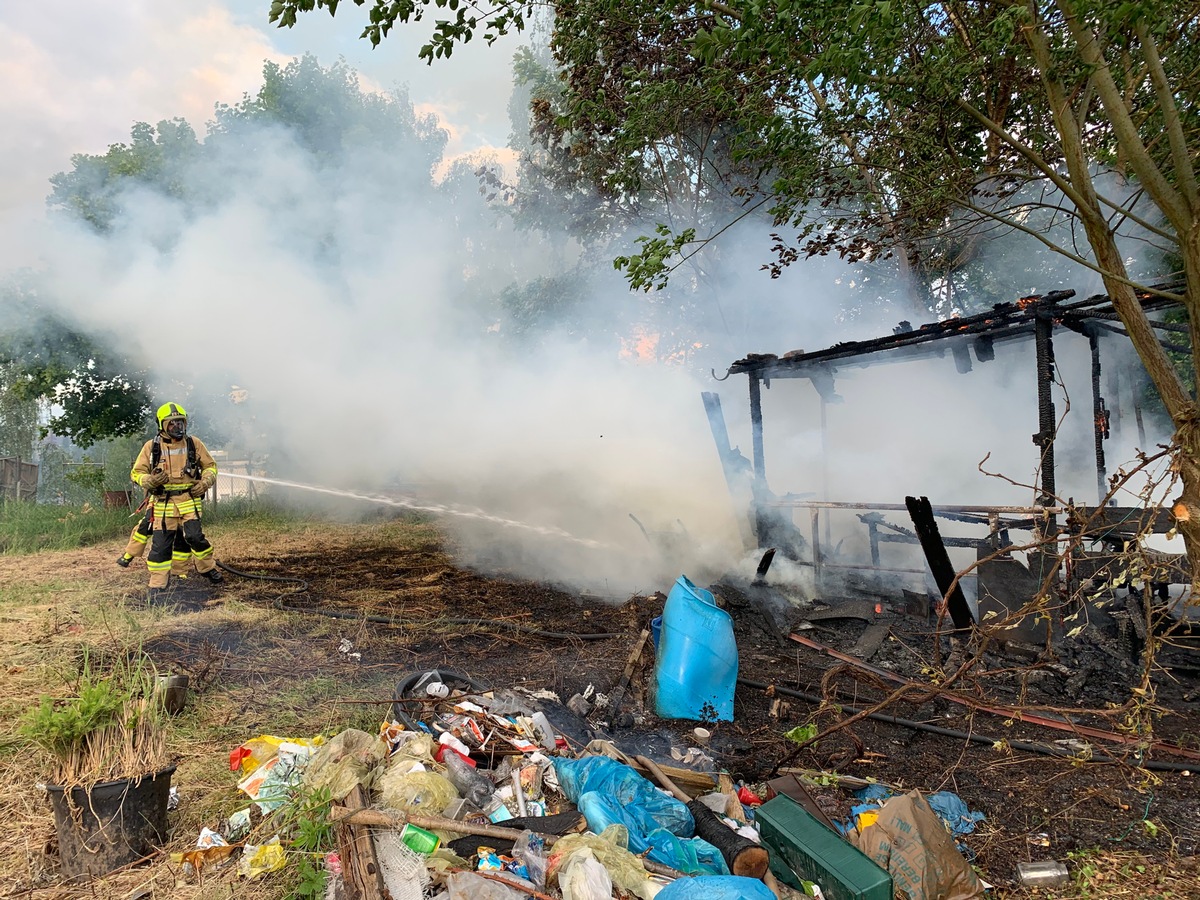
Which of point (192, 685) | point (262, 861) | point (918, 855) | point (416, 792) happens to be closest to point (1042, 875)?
point (918, 855)

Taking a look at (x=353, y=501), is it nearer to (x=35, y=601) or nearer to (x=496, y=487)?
(x=496, y=487)

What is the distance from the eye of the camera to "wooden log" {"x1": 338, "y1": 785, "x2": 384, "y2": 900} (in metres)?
2.55

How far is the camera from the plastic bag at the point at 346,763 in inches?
119

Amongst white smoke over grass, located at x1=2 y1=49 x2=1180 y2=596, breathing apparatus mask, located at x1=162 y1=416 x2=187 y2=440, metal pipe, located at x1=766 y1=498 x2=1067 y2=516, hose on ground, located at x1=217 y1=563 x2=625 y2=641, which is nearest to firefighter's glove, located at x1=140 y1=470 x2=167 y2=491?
breathing apparatus mask, located at x1=162 y1=416 x2=187 y2=440

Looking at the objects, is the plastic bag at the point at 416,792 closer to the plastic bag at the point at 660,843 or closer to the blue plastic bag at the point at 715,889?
the plastic bag at the point at 660,843

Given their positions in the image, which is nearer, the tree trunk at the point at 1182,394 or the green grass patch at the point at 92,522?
the tree trunk at the point at 1182,394

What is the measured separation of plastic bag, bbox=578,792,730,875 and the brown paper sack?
70cm

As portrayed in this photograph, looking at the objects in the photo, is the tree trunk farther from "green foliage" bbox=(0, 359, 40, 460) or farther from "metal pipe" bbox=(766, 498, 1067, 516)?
"green foliage" bbox=(0, 359, 40, 460)

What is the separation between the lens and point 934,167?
16.3 ft

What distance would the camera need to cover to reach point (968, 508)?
19.9 ft

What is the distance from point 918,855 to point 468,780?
1.98 meters

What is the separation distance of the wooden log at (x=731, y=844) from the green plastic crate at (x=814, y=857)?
0.08 metres

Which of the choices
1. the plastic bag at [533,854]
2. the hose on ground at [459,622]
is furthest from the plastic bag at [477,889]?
the hose on ground at [459,622]

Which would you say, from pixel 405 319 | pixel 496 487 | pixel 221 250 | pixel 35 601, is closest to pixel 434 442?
pixel 496 487
